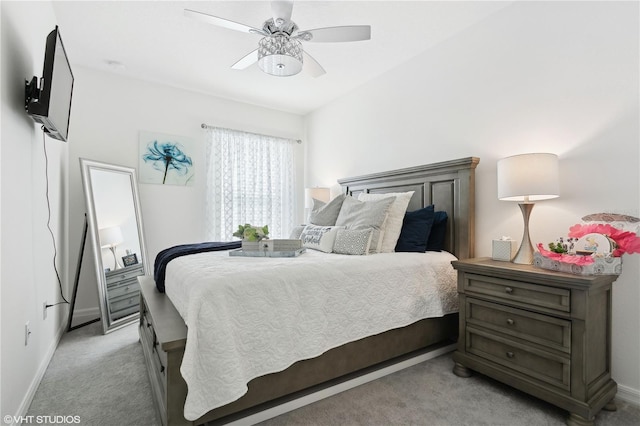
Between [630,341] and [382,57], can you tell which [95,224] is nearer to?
[382,57]

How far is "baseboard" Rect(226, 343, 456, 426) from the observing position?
5.17 feet

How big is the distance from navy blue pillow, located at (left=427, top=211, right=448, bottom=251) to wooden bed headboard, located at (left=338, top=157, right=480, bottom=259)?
0.23 feet

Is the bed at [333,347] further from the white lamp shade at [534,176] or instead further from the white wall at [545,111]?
the white lamp shade at [534,176]

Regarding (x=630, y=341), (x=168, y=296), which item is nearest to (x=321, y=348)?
(x=168, y=296)

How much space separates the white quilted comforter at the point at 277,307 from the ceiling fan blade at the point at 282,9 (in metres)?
1.53

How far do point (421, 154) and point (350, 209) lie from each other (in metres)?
0.97

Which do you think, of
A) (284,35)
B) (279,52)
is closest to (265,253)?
(279,52)

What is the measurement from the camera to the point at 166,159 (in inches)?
149

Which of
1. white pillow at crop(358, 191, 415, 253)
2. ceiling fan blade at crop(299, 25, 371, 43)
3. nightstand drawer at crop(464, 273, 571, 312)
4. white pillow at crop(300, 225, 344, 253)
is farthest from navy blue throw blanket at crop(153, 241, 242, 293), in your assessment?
nightstand drawer at crop(464, 273, 571, 312)

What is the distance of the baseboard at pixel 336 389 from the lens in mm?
1574

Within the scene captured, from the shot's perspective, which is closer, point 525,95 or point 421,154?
point 525,95

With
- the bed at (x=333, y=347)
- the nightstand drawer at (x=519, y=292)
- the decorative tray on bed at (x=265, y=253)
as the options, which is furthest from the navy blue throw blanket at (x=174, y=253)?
the nightstand drawer at (x=519, y=292)

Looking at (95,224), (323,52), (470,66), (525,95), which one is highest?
(323,52)

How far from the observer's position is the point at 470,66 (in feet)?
8.69
